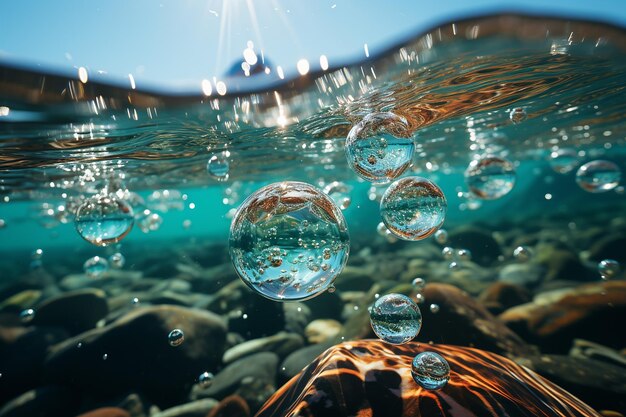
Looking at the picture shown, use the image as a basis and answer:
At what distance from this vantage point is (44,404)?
18.9ft

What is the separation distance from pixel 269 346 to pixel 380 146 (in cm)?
484

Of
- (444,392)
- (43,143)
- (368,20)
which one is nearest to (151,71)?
(368,20)

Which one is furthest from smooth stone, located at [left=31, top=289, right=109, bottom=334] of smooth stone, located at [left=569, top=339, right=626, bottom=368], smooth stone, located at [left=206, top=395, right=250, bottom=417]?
smooth stone, located at [left=569, top=339, right=626, bottom=368]

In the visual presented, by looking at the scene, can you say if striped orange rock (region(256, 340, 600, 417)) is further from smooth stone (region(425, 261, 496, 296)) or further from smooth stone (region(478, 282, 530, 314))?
smooth stone (region(425, 261, 496, 296))

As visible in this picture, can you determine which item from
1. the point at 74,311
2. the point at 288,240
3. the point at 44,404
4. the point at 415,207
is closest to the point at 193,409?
the point at 44,404

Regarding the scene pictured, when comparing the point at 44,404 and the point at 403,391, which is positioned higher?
the point at 403,391

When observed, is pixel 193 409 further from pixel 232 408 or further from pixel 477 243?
pixel 477 243

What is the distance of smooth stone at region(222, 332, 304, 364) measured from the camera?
6.90 m

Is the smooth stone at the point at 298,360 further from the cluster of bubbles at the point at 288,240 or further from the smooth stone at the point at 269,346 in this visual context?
the cluster of bubbles at the point at 288,240

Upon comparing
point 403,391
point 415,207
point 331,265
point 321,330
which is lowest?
point 321,330

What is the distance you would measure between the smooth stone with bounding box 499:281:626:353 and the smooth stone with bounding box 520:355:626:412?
1000 mm

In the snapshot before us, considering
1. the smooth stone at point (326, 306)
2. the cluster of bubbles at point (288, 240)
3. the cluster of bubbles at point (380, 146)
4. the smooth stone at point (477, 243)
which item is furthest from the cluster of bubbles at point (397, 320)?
the smooth stone at point (477, 243)

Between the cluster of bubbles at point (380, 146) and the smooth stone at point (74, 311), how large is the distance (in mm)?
8506

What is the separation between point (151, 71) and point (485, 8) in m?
3.46
